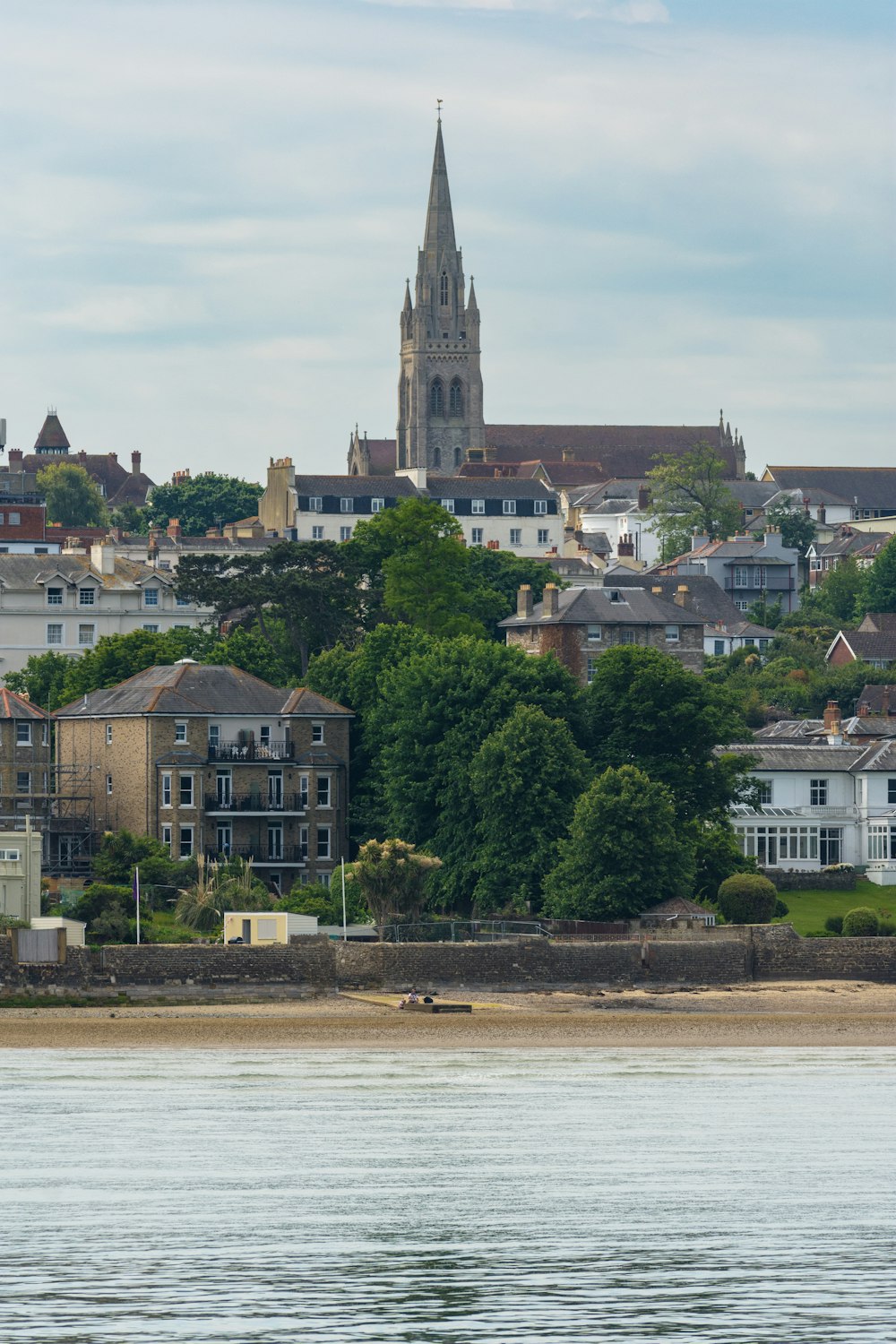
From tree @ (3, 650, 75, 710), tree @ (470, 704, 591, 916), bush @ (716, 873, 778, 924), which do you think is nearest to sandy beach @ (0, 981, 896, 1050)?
bush @ (716, 873, 778, 924)

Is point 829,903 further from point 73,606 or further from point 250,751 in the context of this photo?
point 73,606

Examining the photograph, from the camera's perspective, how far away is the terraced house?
3332 inches

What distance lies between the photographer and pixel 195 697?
8662 centimetres

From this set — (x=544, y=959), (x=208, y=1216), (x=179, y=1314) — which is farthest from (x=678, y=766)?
(x=179, y=1314)

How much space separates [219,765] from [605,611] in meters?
32.0

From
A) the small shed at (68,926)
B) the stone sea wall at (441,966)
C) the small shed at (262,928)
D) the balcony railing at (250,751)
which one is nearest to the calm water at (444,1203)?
the stone sea wall at (441,966)

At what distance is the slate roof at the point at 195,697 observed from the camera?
85938mm

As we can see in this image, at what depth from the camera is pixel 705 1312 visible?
3092 cm

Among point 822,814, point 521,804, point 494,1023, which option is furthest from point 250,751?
point 494,1023

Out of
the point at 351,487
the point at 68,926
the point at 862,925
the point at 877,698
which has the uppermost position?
the point at 351,487

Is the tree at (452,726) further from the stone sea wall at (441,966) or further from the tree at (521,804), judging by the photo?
the stone sea wall at (441,966)

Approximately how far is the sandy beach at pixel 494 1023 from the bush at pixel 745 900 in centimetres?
705

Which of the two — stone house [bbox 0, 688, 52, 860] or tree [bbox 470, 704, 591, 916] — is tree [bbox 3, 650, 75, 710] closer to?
stone house [bbox 0, 688, 52, 860]

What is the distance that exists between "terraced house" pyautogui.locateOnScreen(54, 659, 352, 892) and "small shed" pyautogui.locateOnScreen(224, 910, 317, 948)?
1447 cm
